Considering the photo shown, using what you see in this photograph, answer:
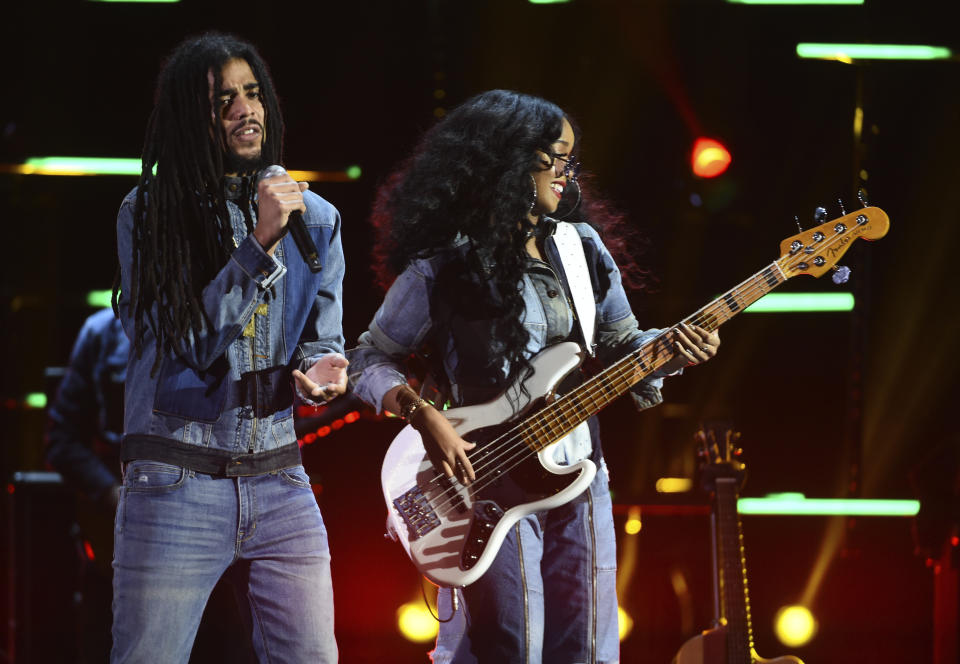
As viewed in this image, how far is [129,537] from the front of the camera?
2.01 meters

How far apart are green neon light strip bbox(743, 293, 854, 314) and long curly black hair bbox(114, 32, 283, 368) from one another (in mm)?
2945

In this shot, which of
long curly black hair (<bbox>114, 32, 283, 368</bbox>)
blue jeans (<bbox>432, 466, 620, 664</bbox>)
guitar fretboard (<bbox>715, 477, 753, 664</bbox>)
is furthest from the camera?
guitar fretboard (<bbox>715, 477, 753, 664</bbox>)

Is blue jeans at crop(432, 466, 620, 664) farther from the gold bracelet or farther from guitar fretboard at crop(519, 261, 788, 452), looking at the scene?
the gold bracelet

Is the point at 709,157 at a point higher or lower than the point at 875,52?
lower

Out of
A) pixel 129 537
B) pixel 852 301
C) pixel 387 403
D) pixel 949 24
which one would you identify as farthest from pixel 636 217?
pixel 129 537

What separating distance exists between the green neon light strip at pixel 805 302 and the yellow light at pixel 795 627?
137cm

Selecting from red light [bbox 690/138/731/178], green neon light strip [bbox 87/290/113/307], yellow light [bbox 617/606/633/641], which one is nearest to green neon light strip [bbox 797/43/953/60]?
red light [bbox 690/138/731/178]

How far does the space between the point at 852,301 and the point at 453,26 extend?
2201mm

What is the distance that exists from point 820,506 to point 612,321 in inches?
86.8

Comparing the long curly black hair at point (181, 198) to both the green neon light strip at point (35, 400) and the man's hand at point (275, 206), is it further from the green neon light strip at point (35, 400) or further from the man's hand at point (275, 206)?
the green neon light strip at point (35, 400)

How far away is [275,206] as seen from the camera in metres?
1.99

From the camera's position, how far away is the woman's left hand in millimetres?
2717

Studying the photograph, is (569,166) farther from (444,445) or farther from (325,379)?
(325,379)

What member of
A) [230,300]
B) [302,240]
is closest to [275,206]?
[302,240]
